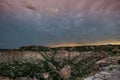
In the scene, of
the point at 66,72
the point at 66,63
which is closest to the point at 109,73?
the point at 66,72

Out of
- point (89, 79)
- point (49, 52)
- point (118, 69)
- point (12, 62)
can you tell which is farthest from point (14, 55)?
point (118, 69)

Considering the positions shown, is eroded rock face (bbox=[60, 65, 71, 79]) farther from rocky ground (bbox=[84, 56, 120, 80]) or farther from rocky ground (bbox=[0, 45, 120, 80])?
rocky ground (bbox=[84, 56, 120, 80])

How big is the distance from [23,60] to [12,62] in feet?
1.40

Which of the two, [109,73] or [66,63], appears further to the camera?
[66,63]

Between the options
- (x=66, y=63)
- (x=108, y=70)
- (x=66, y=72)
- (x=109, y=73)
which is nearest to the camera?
(x=109, y=73)

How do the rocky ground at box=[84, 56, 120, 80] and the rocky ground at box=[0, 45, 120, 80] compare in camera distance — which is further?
the rocky ground at box=[0, 45, 120, 80]

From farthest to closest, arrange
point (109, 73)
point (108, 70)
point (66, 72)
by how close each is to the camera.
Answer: point (66, 72)
point (108, 70)
point (109, 73)

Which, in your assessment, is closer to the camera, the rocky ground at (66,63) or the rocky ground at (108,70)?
the rocky ground at (108,70)

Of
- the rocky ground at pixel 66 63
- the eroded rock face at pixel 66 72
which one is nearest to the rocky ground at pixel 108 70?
the rocky ground at pixel 66 63

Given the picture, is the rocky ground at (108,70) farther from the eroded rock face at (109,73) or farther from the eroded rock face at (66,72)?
the eroded rock face at (66,72)

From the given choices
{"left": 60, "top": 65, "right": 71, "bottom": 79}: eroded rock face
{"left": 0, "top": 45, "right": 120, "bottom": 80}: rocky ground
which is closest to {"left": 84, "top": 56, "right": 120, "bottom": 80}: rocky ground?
{"left": 0, "top": 45, "right": 120, "bottom": 80}: rocky ground

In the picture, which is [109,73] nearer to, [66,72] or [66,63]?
[66,72]

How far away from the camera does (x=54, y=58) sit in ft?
34.0

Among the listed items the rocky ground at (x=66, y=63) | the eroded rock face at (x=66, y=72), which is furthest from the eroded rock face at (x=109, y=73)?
the eroded rock face at (x=66, y=72)
